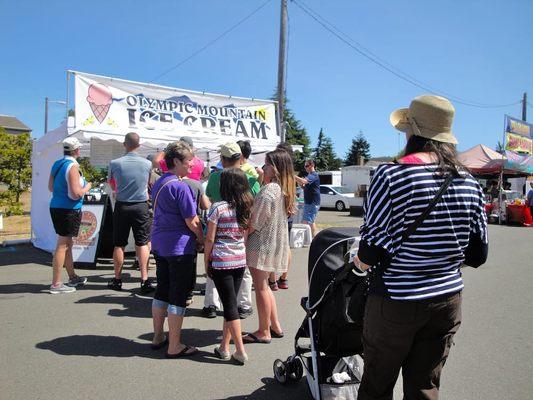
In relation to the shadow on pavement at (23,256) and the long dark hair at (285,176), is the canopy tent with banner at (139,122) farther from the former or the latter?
the long dark hair at (285,176)

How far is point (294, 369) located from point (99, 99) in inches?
262

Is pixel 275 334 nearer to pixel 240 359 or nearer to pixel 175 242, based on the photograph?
pixel 240 359

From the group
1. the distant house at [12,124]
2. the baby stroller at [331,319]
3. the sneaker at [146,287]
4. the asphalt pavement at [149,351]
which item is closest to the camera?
the baby stroller at [331,319]

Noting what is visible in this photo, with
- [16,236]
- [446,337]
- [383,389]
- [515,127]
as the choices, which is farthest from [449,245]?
[515,127]

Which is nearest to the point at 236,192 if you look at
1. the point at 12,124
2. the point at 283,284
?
the point at 283,284

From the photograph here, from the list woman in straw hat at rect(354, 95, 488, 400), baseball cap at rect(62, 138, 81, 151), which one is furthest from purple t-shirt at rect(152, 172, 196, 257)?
baseball cap at rect(62, 138, 81, 151)

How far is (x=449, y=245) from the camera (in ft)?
6.45

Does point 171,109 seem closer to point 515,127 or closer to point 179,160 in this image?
point 179,160

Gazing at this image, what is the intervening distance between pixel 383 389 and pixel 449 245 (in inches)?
30.9

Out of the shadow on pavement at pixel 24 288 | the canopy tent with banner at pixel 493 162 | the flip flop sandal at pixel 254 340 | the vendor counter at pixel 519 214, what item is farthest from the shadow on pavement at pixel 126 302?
the canopy tent with banner at pixel 493 162

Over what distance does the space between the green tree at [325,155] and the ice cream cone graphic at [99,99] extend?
155ft

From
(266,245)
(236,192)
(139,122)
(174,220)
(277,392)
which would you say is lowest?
(277,392)

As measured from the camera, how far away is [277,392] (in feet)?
10.5

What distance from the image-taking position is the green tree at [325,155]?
5456 cm
